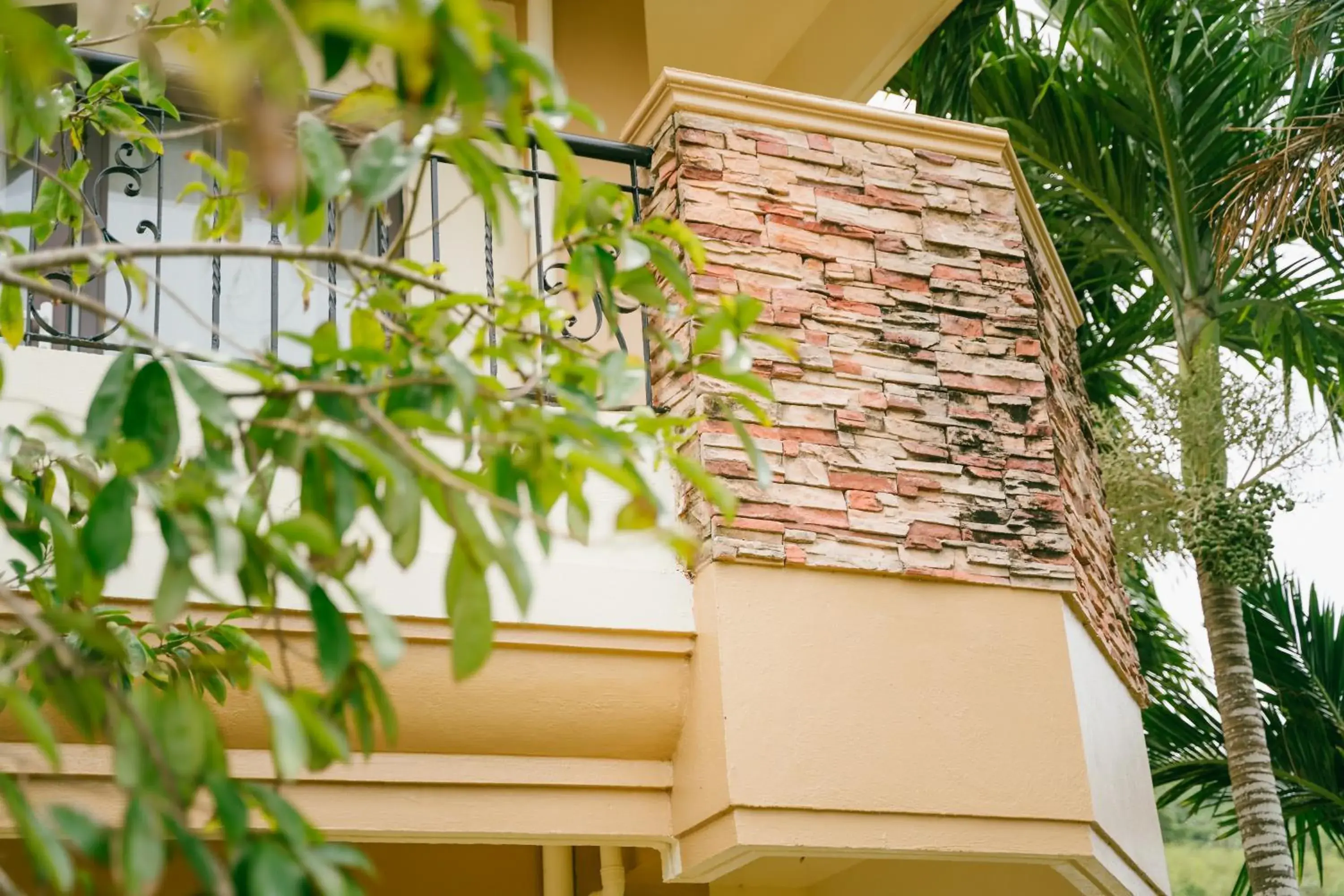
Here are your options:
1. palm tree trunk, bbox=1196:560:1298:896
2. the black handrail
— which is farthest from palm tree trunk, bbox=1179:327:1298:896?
the black handrail

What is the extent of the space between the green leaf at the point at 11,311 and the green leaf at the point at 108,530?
1.02 m

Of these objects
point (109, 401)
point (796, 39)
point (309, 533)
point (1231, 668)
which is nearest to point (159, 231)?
point (109, 401)

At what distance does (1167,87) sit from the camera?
6.52 metres

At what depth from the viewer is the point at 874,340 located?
3.83 meters

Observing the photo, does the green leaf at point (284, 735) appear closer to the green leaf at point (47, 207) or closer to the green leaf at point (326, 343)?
the green leaf at point (326, 343)

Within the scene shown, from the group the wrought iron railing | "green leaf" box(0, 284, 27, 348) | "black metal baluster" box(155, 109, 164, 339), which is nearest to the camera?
"green leaf" box(0, 284, 27, 348)

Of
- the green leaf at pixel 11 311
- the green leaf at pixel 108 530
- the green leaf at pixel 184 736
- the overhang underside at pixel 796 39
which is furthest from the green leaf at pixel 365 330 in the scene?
the overhang underside at pixel 796 39

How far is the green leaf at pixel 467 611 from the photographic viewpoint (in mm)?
1308

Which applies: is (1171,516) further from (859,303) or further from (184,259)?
(184,259)

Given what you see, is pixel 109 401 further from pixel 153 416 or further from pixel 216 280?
pixel 216 280

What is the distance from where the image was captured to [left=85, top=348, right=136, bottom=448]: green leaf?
142 cm

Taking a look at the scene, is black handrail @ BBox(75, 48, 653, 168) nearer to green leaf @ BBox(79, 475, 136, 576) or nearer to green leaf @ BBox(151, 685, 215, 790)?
green leaf @ BBox(79, 475, 136, 576)

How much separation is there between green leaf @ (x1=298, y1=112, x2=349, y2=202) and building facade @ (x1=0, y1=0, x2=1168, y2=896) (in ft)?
6.37

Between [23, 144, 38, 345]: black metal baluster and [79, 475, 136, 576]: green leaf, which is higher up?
[23, 144, 38, 345]: black metal baluster
